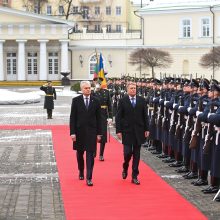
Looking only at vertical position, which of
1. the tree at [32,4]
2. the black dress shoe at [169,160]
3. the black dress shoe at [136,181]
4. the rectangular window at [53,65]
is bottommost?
the black dress shoe at [169,160]

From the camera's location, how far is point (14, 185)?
44.2 feet

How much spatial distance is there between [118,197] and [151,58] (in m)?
56.1

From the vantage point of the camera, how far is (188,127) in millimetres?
13930

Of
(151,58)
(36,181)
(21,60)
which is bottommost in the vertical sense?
(36,181)

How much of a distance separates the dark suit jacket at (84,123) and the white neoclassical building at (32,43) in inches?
2379

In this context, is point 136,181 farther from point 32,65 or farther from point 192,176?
point 32,65

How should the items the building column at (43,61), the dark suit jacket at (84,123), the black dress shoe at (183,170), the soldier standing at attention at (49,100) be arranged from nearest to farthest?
the dark suit jacket at (84,123) → the black dress shoe at (183,170) → the soldier standing at attention at (49,100) → the building column at (43,61)

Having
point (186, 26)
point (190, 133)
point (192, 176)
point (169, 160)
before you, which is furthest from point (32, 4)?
point (192, 176)

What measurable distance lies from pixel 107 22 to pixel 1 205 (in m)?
88.9

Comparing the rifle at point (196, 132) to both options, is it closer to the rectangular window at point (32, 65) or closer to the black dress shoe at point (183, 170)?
the black dress shoe at point (183, 170)

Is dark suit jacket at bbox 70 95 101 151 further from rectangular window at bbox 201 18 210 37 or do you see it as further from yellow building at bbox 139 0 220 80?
rectangular window at bbox 201 18 210 37

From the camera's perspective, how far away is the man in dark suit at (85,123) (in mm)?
13438

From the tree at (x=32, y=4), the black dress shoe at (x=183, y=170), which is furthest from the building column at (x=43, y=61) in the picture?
the black dress shoe at (x=183, y=170)

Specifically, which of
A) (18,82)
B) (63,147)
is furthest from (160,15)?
(63,147)
